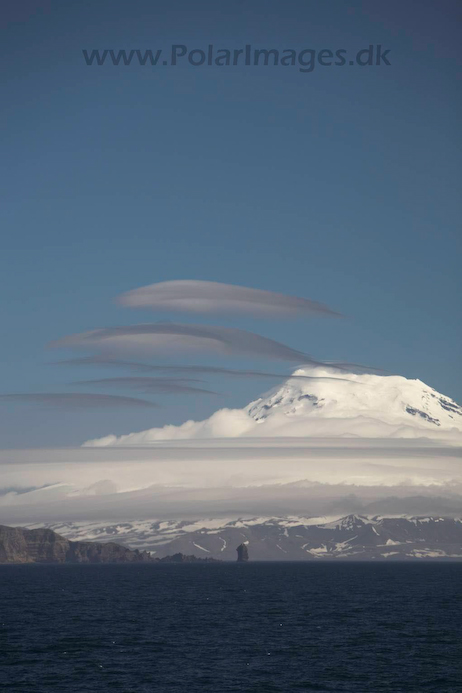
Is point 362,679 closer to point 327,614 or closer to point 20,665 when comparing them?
point 20,665

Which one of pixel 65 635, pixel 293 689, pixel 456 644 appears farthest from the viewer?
pixel 65 635

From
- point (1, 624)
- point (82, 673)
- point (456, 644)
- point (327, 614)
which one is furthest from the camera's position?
point (327, 614)

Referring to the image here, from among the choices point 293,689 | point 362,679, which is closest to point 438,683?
point 362,679

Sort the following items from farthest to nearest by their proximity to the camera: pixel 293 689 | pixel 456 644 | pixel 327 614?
pixel 327 614, pixel 456 644, pixel 293 689

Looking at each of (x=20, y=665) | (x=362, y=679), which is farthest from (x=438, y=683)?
(x=20, y=665)

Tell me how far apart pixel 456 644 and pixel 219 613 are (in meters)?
67.6

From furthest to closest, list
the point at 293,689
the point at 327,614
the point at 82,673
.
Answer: the point at 327,614
the point at 82,673
the point at 293,689

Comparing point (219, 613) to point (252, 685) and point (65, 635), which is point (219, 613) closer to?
point (65, 635)

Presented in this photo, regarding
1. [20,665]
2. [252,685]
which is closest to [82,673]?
[20,665]

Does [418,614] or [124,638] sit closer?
[124,638]

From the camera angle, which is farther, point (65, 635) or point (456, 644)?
point (65, 635)

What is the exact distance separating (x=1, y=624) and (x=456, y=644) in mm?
81556

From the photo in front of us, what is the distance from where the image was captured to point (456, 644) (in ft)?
462

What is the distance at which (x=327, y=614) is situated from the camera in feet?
629
